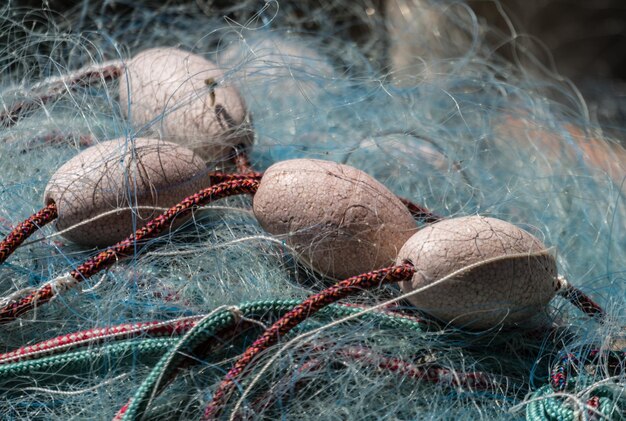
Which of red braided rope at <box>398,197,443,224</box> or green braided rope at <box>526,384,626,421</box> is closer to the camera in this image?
green braided rope at <box>526,384,626,421</box>

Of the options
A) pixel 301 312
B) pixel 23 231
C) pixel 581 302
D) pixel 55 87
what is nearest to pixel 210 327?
pixel 301 312

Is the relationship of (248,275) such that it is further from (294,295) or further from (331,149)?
(331,149)

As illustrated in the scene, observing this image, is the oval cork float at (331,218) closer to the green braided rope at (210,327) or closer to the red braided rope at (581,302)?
the green braided rope at (210,327)

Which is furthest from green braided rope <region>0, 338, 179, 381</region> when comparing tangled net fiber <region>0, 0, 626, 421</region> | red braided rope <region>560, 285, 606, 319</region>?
red braided rope <region>560, 285, 606, 319</region>

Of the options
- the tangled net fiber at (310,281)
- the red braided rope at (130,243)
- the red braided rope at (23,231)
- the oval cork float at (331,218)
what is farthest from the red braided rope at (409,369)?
the red braided rope at (23,231)

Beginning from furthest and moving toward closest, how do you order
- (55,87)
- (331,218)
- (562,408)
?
(55,87)
(331,218)
(562,408)

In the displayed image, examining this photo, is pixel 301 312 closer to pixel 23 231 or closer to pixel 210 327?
pixel 210 327

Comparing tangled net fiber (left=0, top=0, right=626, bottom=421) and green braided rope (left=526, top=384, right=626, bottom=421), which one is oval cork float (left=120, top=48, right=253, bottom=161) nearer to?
tangled net fiber (left=0, top=0, right=626, bottom=421)
